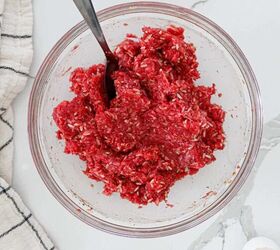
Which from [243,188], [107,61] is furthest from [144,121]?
[243,188]

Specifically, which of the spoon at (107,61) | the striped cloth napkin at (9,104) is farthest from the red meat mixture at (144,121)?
the striped cloth napkin at (9,104)

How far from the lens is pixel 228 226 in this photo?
1.84 metres

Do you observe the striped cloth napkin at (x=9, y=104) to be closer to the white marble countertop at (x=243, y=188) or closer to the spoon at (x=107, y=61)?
the white marble countertop at (x=243, y=188)

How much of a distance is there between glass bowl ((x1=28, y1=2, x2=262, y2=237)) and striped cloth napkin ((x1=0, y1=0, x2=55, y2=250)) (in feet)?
0.31

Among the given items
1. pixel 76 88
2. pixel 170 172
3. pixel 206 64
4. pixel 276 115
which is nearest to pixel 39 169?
pixel 76 88

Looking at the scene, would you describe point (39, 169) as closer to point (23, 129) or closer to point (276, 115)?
point (23, 129)

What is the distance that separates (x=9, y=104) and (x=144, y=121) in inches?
15.8

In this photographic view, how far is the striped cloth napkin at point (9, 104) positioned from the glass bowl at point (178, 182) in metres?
0.09

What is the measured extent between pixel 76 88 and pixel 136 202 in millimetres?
314

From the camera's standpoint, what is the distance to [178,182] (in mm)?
1741

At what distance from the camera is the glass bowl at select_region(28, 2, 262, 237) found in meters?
1.74

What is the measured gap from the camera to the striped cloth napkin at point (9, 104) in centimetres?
180

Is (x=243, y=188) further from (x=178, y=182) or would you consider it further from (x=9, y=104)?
(x=9, y=104)

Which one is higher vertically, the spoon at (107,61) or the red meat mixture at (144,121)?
the spoon at (107,61)
